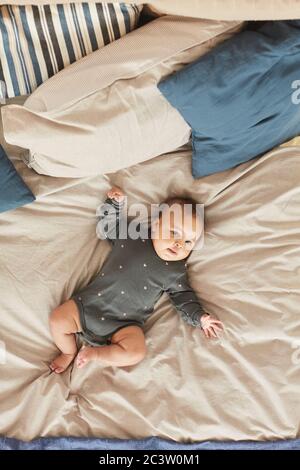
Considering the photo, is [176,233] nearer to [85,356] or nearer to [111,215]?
[111,215]

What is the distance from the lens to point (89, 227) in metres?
1.40

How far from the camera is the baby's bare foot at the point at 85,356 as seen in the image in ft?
4.20

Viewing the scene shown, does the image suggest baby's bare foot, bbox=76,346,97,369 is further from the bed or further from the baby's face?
the baby's face

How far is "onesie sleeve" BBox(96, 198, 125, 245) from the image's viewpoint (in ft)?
4.50

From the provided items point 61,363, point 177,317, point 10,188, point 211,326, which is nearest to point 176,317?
point 177,317

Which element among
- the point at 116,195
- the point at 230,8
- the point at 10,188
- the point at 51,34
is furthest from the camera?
the point at 116,195

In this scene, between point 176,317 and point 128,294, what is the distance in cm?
16

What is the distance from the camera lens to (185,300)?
1347mm

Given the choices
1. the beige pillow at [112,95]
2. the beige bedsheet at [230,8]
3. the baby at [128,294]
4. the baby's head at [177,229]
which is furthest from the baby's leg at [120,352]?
the beige bedsheet at [230,8]

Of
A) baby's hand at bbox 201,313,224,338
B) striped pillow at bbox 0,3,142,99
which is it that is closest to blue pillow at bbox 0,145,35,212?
striped pillow at bbox 0,3,142,99

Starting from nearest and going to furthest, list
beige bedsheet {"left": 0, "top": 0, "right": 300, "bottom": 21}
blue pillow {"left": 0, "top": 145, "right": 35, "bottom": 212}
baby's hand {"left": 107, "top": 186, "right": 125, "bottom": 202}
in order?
beige bedsheet {"left": 0, "top": 0, "right": 300, "bottom": 21} → blue pillow {"left": 0, "top": 145, "right": 35, "bottom": 212} → baby's hand {"left": 107, "top": 186, "right": 125, "bottom": 202}

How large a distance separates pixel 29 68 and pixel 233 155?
589 mm

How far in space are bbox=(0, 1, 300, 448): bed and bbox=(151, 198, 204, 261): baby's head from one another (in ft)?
0.17
